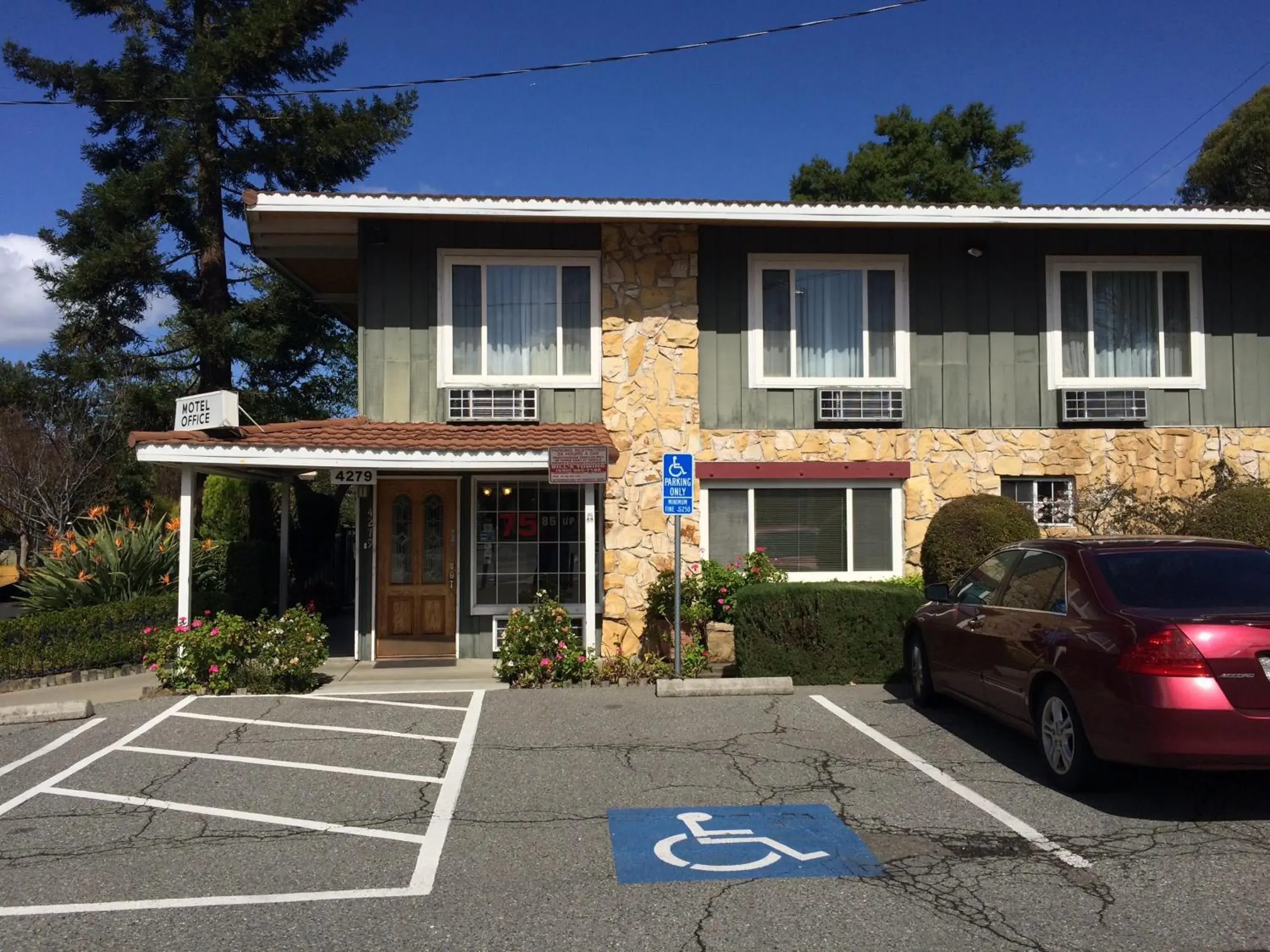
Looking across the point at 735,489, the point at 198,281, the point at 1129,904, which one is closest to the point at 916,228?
the point at 735,489

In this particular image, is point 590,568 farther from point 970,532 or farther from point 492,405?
point 970,532

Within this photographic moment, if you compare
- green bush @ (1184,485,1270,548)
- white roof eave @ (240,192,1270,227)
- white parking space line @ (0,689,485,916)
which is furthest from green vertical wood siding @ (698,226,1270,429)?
white parking space line @ (0,689,485,916)

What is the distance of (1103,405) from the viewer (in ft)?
39.9

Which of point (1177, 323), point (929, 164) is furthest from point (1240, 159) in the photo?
point (1177, 323)

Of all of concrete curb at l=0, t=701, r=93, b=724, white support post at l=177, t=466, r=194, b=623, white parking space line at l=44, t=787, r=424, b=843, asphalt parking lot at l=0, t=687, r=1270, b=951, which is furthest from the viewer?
white support post at l=177, t=466, r=194, b=623

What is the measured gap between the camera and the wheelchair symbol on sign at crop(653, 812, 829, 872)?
A: 487 cm

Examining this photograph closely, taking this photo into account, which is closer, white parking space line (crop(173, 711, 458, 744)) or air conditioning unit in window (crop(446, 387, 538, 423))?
→ white parking space line (crop(173, 711, 458, 744))

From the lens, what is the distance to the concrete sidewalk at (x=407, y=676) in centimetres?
976

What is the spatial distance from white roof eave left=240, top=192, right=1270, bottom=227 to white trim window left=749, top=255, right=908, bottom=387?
2.44 ft

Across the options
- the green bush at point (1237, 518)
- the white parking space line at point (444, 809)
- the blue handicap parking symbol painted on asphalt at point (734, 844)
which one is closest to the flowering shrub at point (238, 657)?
the white parking space line at point (444, 809)

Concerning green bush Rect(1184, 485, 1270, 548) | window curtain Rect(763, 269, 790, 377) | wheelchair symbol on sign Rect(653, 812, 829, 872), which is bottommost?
wheelchair symbol on sign Rect(653, 812, 829, 872)

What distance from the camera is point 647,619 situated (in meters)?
11.6

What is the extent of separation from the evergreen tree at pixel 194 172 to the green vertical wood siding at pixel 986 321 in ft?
33.5

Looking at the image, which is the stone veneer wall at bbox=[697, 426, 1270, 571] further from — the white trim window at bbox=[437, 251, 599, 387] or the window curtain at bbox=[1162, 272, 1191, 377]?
the white trim window at bbox=[437, 251, 599, 387]
